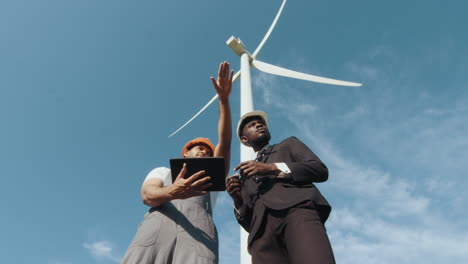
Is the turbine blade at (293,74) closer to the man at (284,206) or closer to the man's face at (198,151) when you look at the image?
the man's face at (198,151)

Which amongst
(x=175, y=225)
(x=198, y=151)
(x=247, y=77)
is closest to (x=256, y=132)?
(x=198, y=151)

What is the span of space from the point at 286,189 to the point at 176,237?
1.35m

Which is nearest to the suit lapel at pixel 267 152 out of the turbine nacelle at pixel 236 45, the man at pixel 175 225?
the man at pixel 175 225

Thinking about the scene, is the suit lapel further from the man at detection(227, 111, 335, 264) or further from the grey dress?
the grey dress

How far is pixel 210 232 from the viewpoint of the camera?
363 centimetres

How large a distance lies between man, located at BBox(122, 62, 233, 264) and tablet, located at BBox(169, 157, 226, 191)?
0.20 ft

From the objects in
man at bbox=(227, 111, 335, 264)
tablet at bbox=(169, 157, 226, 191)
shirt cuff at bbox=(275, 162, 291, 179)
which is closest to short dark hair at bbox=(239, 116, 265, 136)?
man at bbox=(227, 111, 335, 264)

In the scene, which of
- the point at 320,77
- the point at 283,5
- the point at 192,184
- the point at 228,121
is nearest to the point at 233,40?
the point at 283,5

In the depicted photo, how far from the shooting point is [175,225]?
11.5 feet

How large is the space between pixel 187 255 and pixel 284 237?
41.9 inches

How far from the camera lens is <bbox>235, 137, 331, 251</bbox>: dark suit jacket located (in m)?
3.01

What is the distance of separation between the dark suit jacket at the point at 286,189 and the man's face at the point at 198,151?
92 cm

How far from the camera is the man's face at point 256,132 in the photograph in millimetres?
4020

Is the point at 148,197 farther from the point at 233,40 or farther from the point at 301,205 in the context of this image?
the point at 233,40
